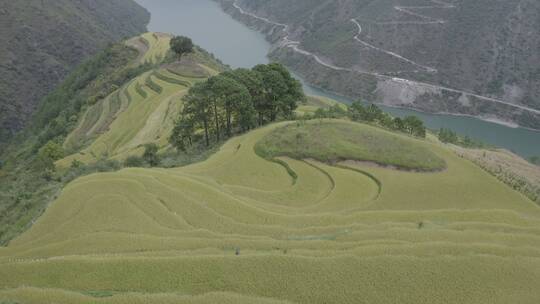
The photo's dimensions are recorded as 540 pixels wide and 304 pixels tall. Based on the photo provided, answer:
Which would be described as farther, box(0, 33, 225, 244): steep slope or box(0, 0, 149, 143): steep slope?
box(0, 0, 149, 143): steep slope

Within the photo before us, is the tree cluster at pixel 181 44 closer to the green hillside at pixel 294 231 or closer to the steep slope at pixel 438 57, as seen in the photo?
the steep slope at pixel 438 57

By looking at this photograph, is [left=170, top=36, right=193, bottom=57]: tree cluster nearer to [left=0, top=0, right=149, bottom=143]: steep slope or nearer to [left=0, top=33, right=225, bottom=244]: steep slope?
[left=0, top=33, right=225, bottom=244]: steep slope

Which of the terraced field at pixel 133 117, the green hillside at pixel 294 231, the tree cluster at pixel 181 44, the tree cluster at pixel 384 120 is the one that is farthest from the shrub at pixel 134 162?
the tree cluster at pixel 181 44

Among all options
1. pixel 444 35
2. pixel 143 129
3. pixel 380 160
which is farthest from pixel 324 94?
pixel 380 160

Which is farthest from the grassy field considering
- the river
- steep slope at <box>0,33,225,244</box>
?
the river

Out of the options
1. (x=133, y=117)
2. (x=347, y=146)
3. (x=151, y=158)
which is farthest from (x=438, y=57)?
(x=151, y=158)

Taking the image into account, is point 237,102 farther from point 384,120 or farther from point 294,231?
point 294,231

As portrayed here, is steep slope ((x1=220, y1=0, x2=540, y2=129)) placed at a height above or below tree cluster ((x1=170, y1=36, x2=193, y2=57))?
above
